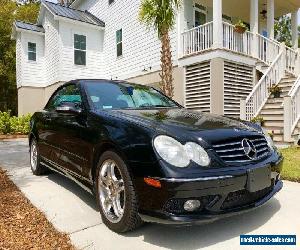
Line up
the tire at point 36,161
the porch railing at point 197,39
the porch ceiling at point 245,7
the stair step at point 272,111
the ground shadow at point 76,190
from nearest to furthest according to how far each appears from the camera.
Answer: the ground shadow at point 76,190 → the tire at point 36,161 → the stair step at point 272,111 → the porch railing at point 197,39 → the porch ceiling at point 245,7

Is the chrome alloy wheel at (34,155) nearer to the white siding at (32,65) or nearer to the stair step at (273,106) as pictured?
the stair step at (273,106)

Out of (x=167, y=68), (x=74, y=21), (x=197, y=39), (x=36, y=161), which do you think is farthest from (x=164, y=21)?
(x=74, y=21)

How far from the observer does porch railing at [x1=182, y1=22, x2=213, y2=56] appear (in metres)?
12.3

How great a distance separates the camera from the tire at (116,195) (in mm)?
3070

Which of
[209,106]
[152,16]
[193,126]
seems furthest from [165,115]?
[209,106]

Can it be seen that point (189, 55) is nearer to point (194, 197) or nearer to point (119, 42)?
point (119, 42)

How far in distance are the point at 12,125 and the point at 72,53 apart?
5.10m

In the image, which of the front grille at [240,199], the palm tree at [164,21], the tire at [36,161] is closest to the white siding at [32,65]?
the palm tree at [164,21]

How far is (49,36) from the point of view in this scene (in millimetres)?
19562

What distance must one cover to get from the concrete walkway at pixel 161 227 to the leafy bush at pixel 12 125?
11637 millimetres

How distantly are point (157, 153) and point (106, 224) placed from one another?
41.1 inches

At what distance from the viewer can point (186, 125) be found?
3.27m

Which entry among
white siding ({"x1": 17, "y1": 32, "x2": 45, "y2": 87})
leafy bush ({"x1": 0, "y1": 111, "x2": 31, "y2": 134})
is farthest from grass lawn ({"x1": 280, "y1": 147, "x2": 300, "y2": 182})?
white siding ({"x1": 17, "y1": 32, "x2": 45, "y2": 87})

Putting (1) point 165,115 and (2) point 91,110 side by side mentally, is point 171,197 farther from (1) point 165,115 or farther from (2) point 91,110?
(2) point 91,110
